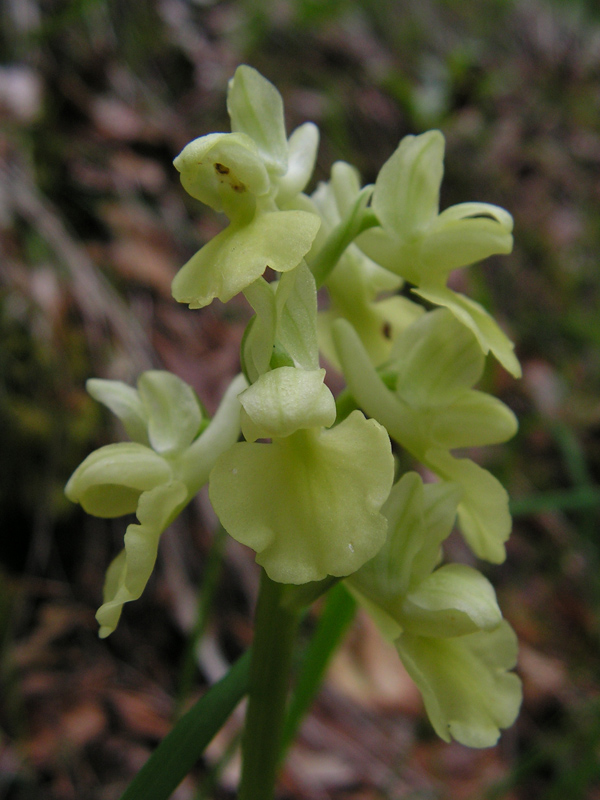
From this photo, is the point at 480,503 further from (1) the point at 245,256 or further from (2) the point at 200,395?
(2) the point at 200,395

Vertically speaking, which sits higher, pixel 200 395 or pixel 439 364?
pixel 439 364

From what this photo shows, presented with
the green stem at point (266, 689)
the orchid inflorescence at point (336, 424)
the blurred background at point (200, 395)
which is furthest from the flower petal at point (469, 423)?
the blurred background at point (200, 395)

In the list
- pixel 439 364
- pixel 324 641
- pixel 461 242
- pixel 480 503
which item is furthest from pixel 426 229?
pixel 324 641

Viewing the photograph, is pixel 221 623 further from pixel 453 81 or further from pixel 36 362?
pixel 453 81

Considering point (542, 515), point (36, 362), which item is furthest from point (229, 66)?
point (542, 515)

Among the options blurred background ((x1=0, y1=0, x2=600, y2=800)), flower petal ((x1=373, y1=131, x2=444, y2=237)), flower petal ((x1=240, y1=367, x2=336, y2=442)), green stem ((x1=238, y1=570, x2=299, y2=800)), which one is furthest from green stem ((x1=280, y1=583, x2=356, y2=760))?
flower petal ((x1=373, y1=131, x2=444, y2=237))

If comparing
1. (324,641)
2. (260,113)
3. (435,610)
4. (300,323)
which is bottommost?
(324,641)

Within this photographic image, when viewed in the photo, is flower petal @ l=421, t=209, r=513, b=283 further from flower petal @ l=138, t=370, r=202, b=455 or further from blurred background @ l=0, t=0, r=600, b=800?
blurred background @ l=0, t=0, r=600, b=800
